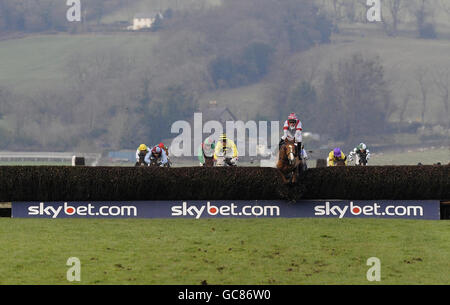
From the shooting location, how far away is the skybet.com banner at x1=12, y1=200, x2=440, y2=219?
55.8 feet

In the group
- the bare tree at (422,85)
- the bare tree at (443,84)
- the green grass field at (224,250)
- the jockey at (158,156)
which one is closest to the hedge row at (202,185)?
the green grass field at (224,250)

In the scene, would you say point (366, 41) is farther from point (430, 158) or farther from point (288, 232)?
point (288, 232)

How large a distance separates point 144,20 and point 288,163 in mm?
171189

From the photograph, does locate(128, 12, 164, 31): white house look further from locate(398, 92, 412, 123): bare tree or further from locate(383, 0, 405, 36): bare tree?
locate(398, 92, 412, 123): bare tree

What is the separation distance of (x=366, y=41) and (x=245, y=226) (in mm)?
149885

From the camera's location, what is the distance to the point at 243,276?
1138cm

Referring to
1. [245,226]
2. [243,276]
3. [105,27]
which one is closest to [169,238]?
[245,226]

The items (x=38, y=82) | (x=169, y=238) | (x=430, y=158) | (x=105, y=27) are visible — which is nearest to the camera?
(x=169, y=238)

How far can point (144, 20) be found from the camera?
18438 cm

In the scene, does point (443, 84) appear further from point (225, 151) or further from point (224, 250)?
point (224, 250)

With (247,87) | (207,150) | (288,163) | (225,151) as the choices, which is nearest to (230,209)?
(288,163)

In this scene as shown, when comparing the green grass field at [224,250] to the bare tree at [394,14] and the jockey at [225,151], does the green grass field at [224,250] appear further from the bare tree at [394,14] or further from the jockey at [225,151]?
the bare tree at [394,14]
